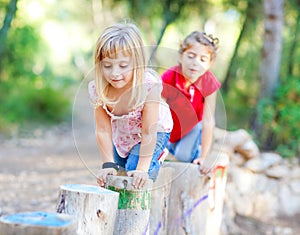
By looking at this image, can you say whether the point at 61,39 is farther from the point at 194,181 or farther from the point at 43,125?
the point at 194,181

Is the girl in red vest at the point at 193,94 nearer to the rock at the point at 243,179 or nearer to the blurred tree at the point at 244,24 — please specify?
the rock at the point at 243,179

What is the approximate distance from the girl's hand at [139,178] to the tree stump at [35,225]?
688mm

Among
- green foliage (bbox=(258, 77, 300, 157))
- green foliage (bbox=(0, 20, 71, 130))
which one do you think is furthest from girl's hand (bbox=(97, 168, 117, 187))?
green foliage (bbox=(0, 20, 71, 130))

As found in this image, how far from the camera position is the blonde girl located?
2447 mm

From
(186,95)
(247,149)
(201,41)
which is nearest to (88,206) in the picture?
(186,95)

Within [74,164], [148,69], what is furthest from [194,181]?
[74,164]

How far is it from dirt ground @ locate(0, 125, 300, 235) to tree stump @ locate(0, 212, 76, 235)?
155cm

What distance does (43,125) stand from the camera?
1047 centimetres

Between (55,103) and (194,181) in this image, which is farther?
(55,103)

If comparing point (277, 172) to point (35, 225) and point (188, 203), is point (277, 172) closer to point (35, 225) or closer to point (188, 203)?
point (188, 203)

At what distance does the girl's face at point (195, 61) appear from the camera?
3.44m

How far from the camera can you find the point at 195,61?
11.3 feet

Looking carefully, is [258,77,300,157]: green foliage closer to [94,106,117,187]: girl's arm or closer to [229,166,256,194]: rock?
[229,166,256,194]: rock

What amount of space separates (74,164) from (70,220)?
5510 mm
